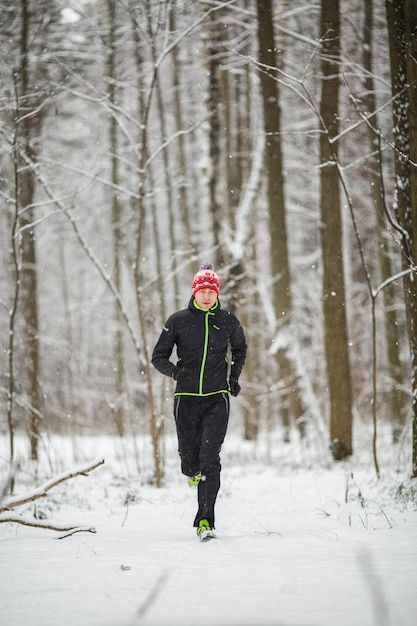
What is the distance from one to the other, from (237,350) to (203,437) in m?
0.82

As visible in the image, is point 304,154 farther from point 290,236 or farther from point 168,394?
point 168,394

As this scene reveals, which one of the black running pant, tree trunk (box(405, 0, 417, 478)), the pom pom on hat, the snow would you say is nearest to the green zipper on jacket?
the black running pant

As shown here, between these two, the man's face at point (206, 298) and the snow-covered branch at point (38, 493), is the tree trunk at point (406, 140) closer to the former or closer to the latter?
the man's face at point (206, 298)

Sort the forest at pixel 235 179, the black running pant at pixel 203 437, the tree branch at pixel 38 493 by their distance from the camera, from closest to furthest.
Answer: the tree branch at pixel 38 493 → the black running pant at pixel 203 437 → the forest at pixel 235 179

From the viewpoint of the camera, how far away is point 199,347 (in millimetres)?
4426

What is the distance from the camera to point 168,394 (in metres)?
7.36

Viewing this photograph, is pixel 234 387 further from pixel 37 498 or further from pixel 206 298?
pixel 37 498

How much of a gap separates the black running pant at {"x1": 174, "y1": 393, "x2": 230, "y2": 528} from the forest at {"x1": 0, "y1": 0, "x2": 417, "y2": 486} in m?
1.87

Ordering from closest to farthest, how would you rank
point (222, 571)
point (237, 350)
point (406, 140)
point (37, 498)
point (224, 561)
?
point (222, 571)
point (224, 561)
point (37, 498)
point (237, 350)
point (406, 140)

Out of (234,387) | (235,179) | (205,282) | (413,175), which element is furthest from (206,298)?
(235,179)

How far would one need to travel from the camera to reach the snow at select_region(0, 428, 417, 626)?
2545mm

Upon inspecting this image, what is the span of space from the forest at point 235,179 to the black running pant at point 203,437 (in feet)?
6.14

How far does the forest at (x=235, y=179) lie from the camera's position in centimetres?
602

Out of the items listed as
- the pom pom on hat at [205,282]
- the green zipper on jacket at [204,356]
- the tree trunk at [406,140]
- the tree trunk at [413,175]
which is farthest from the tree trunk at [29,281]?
the tree trunk at [413,175]
